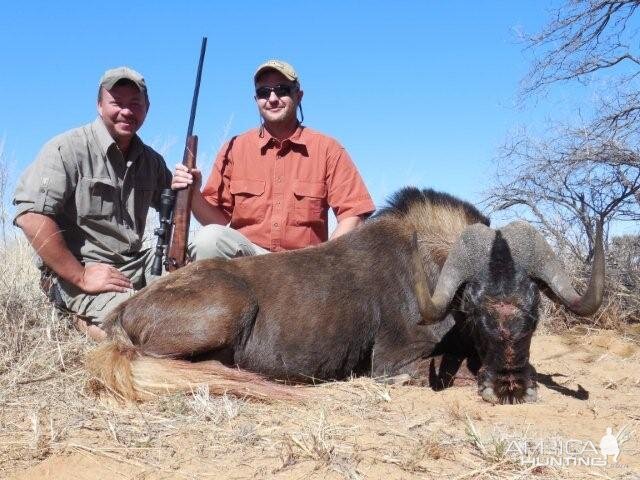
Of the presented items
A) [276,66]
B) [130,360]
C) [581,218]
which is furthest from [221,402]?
[581,218]

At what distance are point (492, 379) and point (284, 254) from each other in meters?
1.89

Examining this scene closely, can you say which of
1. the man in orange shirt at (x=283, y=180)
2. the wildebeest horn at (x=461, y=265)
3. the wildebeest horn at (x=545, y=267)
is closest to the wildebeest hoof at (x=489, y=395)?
the wildebeest horn at (x=461, y=265)

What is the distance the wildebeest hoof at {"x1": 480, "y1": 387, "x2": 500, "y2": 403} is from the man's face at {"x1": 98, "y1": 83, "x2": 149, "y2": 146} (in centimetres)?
376

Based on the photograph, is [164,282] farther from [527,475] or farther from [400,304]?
[527,475]

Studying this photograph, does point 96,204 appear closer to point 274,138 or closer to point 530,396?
point 274,138

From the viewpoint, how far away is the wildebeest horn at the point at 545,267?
3.97 metres

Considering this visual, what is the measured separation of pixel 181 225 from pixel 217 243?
1.16ft

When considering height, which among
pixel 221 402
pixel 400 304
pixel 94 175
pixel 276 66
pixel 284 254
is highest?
pixel 276 66

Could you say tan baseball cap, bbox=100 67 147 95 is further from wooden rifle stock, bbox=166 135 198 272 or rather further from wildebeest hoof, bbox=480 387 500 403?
wildebeest hoof, bbox=480 387 500 403

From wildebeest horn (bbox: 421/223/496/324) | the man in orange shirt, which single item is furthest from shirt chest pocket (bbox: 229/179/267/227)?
wildebeest horn (bbox: 421/223/496/324)

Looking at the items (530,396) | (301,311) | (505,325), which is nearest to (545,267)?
(505,325)

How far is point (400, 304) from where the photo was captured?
196 inches

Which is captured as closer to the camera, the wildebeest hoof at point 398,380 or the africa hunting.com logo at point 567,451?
the africa hunting.com logo at point 567,451

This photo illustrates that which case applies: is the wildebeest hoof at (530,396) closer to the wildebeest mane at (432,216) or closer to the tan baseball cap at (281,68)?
the wildebeest mane at (432,216)
